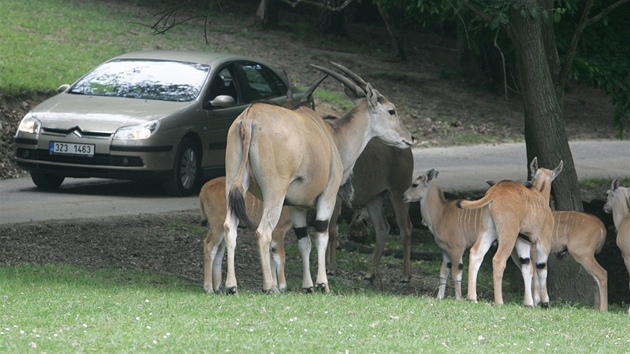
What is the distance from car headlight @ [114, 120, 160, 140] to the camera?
565 inches

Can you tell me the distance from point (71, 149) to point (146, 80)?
180cm

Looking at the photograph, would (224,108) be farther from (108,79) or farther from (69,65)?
(69,65)

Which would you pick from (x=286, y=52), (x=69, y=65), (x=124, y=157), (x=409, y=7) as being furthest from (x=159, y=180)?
(x=286, y=52)

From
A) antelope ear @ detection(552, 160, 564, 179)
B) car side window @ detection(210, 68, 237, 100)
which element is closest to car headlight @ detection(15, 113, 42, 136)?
car side window @ detection(210, 68, 237, 100)

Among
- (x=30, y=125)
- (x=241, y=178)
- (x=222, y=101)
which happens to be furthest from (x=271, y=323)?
(x=30, y=125)

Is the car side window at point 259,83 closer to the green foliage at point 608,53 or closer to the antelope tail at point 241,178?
the green foliage at point 608,53

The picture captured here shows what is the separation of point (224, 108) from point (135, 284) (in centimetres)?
627

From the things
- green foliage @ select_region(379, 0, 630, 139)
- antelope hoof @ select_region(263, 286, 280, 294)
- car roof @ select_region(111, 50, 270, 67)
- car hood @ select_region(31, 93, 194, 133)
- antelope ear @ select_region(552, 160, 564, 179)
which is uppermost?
green foliage @ select_region(379, 0, 630, 139)

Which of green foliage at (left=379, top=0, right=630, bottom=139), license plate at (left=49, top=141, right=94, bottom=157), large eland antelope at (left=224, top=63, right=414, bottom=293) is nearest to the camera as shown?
large eland antelope at (left=224, top=63, right=414, bottom=293)

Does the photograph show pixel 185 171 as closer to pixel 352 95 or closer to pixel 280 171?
pixel 352 95

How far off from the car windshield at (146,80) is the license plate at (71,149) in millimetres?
1246

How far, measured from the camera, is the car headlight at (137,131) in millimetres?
14359

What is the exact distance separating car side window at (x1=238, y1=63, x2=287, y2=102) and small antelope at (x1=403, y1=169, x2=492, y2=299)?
5.29 m

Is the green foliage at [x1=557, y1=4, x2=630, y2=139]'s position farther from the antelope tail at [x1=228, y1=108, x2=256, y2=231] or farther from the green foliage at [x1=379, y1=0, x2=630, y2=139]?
the antelope tail at [x1=228, y1=108, x2=256, y2=231]
